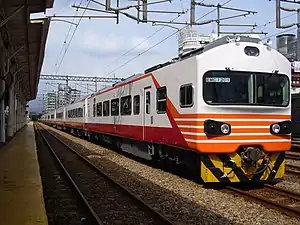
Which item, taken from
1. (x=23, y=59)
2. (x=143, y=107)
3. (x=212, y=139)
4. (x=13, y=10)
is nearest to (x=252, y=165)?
(x=212, y=139)

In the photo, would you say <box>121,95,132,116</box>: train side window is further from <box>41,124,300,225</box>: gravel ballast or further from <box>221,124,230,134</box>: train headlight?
<box>221,124,230,134</box>: train headlight

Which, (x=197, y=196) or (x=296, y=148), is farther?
(x=296, y=148)

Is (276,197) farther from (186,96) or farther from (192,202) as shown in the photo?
(186,96)

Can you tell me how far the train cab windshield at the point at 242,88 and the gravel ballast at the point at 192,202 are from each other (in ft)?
6.25

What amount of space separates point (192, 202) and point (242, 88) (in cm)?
256

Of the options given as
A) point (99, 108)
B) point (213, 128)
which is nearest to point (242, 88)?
point (213, 128)

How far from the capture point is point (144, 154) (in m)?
13.3

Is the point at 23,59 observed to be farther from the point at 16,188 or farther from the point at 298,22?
the point at 16,188

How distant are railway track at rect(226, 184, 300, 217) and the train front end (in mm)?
253

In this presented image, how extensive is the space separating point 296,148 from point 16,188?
1390 cm

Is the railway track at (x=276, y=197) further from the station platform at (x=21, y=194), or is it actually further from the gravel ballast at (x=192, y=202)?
the station platform at (x=21, y=194)

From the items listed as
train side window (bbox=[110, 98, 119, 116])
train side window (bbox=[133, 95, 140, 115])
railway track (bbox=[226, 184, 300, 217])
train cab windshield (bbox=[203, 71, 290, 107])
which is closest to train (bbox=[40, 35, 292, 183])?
train cab windshield (bbox=[203, 71, 290, 107])

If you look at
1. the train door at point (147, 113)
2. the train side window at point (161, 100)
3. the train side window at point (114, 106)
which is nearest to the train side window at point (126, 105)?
the train side window at point (114, 106)

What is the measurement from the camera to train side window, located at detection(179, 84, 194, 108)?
9006mm
